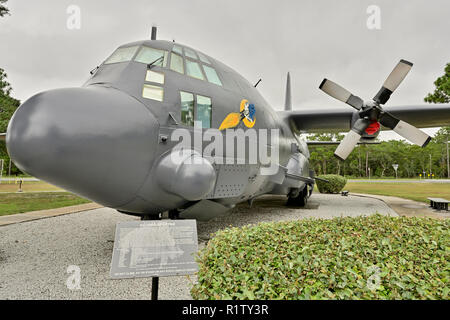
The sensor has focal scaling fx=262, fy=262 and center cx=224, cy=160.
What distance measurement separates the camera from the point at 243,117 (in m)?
6.15

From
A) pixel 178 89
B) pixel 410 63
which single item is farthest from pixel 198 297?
pixel 410 63

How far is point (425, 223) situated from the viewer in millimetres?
4652

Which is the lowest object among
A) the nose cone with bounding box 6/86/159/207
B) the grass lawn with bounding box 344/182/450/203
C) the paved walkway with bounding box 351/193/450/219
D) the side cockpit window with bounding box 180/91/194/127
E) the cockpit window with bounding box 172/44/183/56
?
the grass lawn with bounding box 344/182/450/203

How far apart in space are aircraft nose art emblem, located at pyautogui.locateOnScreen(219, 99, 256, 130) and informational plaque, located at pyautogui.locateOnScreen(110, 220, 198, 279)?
309 cm

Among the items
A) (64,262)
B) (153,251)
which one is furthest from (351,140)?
(64,262)

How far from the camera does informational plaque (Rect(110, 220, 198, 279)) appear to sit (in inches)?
96.0

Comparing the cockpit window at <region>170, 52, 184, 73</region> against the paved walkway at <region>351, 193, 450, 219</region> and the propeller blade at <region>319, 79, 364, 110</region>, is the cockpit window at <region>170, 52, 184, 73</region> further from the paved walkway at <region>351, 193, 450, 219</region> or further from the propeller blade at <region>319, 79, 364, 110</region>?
the paved walkway at <region>351, 193, 450, 219</region>

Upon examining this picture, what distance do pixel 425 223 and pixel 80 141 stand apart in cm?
574

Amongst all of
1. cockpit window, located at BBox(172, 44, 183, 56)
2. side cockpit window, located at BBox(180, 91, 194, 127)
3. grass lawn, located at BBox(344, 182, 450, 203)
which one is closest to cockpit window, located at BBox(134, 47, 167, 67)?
cockpit window, located at BBox(172, 44, 183, 56)

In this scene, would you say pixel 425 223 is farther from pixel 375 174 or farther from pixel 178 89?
pixel 375 174

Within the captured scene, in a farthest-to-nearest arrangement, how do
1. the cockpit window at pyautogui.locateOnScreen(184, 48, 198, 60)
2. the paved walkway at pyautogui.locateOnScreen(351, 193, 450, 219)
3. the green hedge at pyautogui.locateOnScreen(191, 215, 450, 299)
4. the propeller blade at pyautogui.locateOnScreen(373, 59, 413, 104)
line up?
the paved walkway at pyautogui.locateOnScreen(351, 193, 450, 219) → the propeller blade at pyautogui.locateOnScreen(373, 59, 413, 104) → the cockpit window at pyautogui.locateOnScreen(184, 48, 198, 60) → the green hedge at pyautogui.locateOnScreen(191, 215, 450, 299)

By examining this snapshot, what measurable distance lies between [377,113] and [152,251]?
327 inches

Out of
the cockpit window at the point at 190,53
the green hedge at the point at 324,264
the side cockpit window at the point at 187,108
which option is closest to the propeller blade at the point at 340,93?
the cockpit window at the point at 190,53
